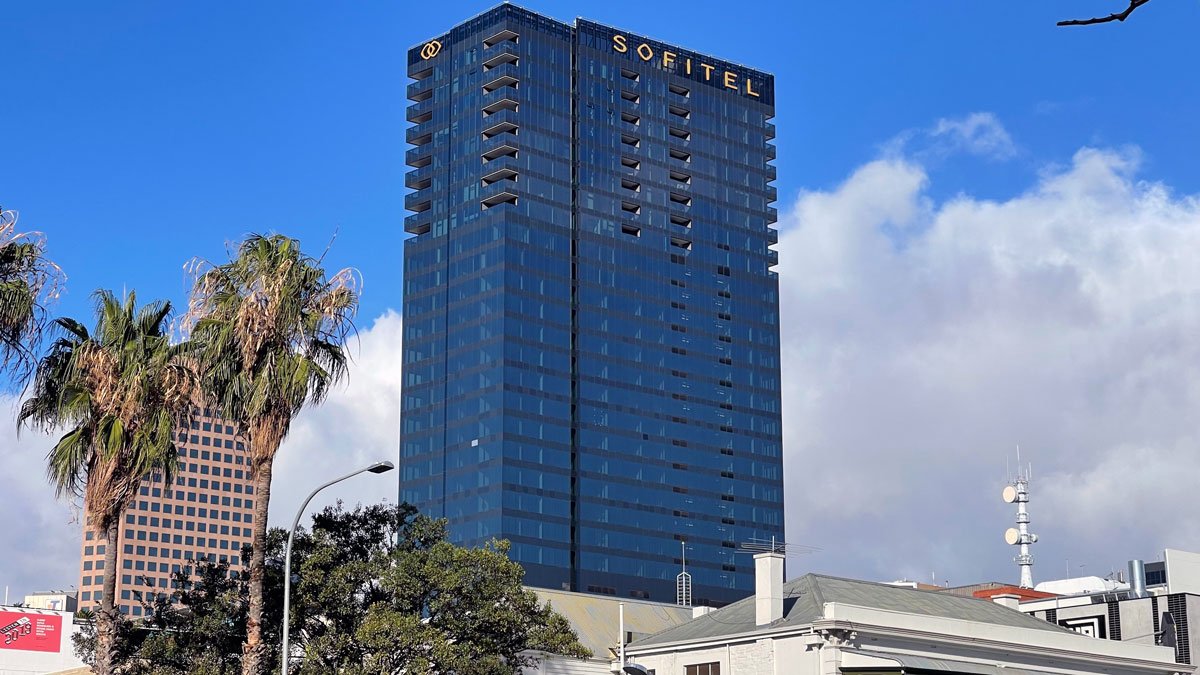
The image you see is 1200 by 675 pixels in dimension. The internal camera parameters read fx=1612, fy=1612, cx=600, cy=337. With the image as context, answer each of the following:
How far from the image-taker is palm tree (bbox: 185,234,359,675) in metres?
46.5

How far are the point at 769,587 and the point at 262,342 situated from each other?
A: 22943 millimetres

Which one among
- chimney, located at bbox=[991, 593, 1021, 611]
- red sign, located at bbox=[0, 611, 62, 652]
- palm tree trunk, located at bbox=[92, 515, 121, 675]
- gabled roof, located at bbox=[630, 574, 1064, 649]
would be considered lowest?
palm tree trunk, located at bbox=[92, 515, 121, 675]

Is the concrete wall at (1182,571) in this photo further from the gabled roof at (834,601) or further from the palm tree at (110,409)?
the palm tree at (110,409)

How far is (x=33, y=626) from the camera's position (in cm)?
11956

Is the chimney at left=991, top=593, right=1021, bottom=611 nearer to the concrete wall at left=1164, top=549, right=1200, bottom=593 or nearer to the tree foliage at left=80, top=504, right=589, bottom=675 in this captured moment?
the concrete wall at left=1164, top=549, right=1200, bottom=593

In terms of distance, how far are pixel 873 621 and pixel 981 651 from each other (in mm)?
5935

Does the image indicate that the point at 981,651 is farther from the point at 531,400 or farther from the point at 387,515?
the point at 531,400

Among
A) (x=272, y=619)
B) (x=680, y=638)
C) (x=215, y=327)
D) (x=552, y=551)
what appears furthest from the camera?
(x=552, y=551)

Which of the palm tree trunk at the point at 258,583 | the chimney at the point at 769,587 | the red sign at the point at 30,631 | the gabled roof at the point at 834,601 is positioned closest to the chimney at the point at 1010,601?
the gabled roof at the point at 834,601

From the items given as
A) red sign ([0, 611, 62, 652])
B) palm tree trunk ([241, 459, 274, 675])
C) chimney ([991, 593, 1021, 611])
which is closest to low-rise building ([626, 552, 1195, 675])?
chimney ([991, 593, 1021, 611])

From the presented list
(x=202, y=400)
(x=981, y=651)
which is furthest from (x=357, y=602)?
(x=981, y=651)

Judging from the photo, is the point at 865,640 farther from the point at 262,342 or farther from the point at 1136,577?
the point at 1136,577

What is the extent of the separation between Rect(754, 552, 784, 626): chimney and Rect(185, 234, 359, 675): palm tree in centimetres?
1984

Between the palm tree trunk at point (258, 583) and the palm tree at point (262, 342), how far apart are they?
4 cm
